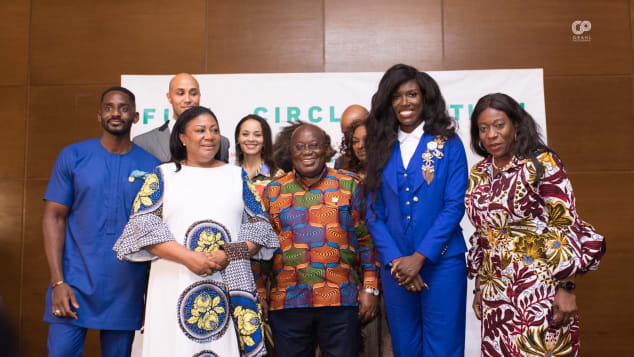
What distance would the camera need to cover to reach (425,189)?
2.72 m

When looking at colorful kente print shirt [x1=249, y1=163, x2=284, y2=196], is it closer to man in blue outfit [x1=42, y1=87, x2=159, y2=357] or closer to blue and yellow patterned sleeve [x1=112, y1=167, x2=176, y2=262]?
man in blue outfit [x1=42, y1=87, x2=159, y2=357]

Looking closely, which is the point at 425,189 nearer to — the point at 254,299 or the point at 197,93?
the point at 254,299

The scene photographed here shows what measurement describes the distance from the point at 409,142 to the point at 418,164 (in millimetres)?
174

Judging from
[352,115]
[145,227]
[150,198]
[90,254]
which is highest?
[352,115]

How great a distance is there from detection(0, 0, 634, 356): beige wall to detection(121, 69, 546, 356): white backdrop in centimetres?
19

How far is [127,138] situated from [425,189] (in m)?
1.77

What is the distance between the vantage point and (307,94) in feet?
15.4

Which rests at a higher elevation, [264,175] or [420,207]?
[264,175]

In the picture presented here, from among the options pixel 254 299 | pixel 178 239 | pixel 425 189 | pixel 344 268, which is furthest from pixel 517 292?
pixel 178 239

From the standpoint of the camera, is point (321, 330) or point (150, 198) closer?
point (150, 198)

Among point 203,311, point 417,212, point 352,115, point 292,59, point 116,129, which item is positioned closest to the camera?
point 203,311

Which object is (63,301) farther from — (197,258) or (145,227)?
(197,258)

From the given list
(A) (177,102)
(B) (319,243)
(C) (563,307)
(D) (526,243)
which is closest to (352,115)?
(A) (177,102)

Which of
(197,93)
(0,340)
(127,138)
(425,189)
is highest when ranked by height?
(197,93)
